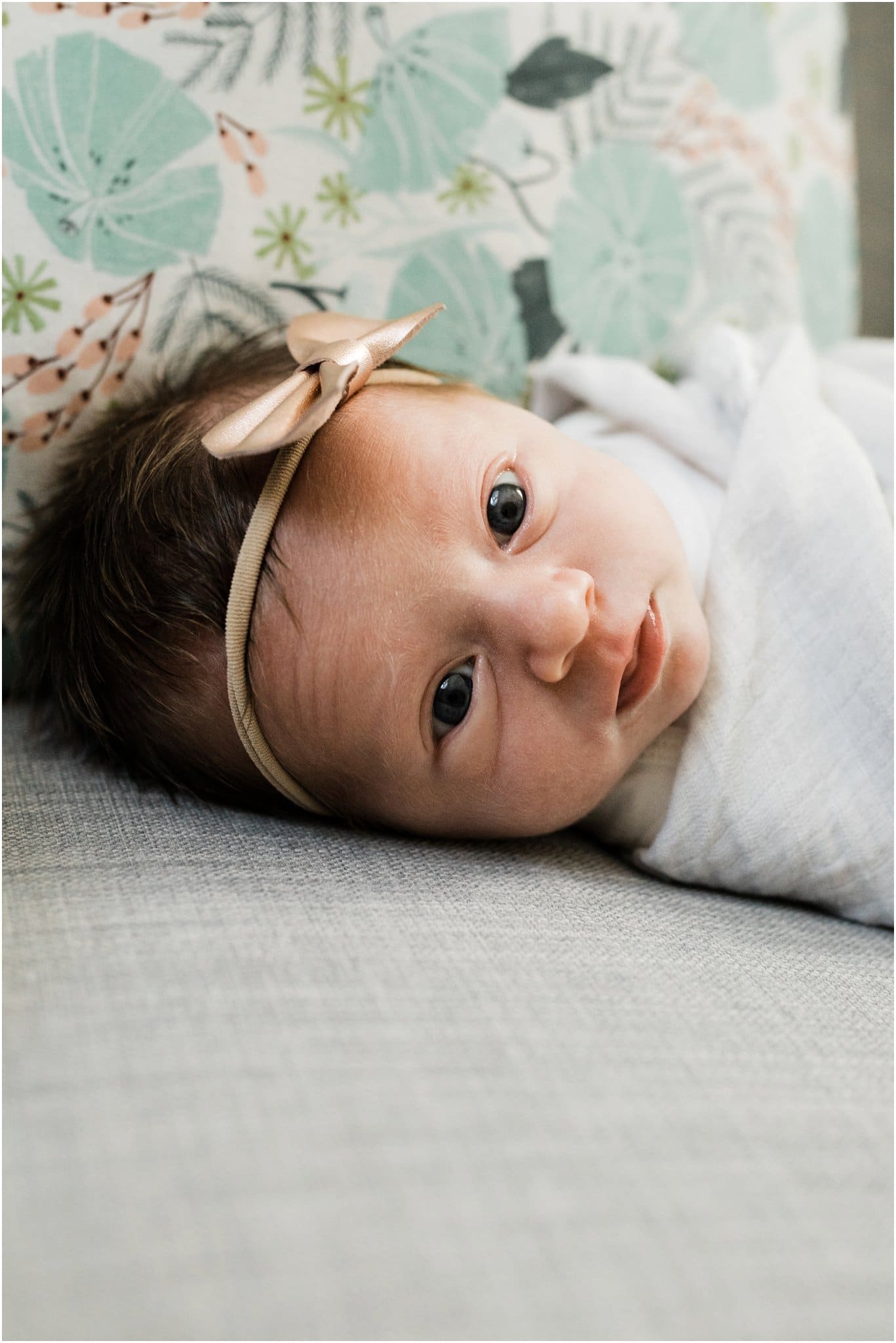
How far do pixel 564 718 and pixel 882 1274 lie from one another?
50 centimetres

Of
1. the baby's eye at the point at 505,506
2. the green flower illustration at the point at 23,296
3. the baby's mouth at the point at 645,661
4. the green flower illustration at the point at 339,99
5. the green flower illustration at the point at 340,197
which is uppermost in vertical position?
the green flower illustration at the point at 339,99

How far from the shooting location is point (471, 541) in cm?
89

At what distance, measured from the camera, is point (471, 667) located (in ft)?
3.03

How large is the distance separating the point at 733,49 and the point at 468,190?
423mm

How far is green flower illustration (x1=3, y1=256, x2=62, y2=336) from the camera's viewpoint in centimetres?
105

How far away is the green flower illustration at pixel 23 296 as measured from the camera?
3.44ft

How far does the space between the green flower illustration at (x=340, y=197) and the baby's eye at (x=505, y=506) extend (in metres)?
0.44

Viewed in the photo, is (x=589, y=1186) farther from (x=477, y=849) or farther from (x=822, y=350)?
(x=822, y=350)

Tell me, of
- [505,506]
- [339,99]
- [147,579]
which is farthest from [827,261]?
[147,579]

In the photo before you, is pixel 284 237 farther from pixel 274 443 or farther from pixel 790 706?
pixel 790 706

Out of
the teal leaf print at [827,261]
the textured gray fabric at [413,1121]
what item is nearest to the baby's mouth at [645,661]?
the textured gray fabric at [413,1121]

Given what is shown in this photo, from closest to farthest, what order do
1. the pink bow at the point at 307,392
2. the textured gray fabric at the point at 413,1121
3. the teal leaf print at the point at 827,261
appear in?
the textured gray fabric at the point at 413,1121 → the pink bow at the point at 307,392 → the teal leaf print at the point at 827,261

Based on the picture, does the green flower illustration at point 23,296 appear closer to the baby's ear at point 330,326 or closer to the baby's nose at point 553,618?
the baby's ear at point 330,326

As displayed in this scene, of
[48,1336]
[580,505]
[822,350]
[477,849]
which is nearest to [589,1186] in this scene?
[48,1336]
